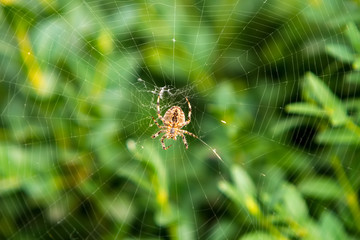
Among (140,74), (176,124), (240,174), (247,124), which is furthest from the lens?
(176,124)

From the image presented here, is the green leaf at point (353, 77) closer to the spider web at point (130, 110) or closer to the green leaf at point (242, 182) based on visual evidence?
the spider web at point (130, 110)

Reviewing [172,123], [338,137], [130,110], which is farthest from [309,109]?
[172,123]

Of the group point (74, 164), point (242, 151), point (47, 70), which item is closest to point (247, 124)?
point (242, 151)

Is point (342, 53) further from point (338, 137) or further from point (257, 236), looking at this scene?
point (257, 236)

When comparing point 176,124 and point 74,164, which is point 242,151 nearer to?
point 74,164

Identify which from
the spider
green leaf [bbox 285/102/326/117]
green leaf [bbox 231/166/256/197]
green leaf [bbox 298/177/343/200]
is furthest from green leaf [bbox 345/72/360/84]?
the spider

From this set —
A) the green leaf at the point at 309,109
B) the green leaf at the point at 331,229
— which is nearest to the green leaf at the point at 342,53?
the green leaf at the point at 309,109
